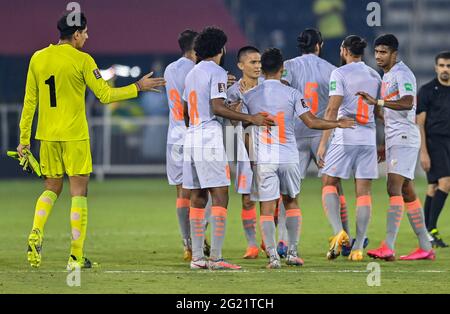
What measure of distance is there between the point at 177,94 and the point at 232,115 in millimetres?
1648

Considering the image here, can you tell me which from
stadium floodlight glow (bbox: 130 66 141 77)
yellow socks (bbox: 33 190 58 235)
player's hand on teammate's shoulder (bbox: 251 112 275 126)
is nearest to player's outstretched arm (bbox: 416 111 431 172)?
player's hand on teammate's shoulder (bbox: 251 112 275 126)

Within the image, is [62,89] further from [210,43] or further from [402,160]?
[402,160]

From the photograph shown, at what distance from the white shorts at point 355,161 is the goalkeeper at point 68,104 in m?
2.22

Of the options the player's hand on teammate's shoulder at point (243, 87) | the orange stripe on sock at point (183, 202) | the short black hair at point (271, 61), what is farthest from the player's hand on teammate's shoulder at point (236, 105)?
the orange stripe on sock at point (183, 202)

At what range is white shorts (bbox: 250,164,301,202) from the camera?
469 inches

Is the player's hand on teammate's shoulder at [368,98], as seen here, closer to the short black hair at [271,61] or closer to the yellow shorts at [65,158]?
the short black hair at [271,61]

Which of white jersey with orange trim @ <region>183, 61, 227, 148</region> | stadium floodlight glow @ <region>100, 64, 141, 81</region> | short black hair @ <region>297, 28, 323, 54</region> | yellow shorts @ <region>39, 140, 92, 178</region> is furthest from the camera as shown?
stadium floodlight glow @ <region>100, 64, 141, 81</region>

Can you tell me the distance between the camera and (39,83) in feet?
38.3

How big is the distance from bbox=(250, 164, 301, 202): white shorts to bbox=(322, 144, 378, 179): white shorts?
88cm

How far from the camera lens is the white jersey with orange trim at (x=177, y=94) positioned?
42.4 feet

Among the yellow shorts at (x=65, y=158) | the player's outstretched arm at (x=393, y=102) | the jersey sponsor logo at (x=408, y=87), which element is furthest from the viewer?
the jersey sponsor logo at (x=408, y=87)

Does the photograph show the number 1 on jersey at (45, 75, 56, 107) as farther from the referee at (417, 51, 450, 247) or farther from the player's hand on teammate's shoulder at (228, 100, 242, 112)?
the referee at (417, 51, 450, 247)

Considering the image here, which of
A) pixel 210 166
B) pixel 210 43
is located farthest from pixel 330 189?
pixel 210 43
